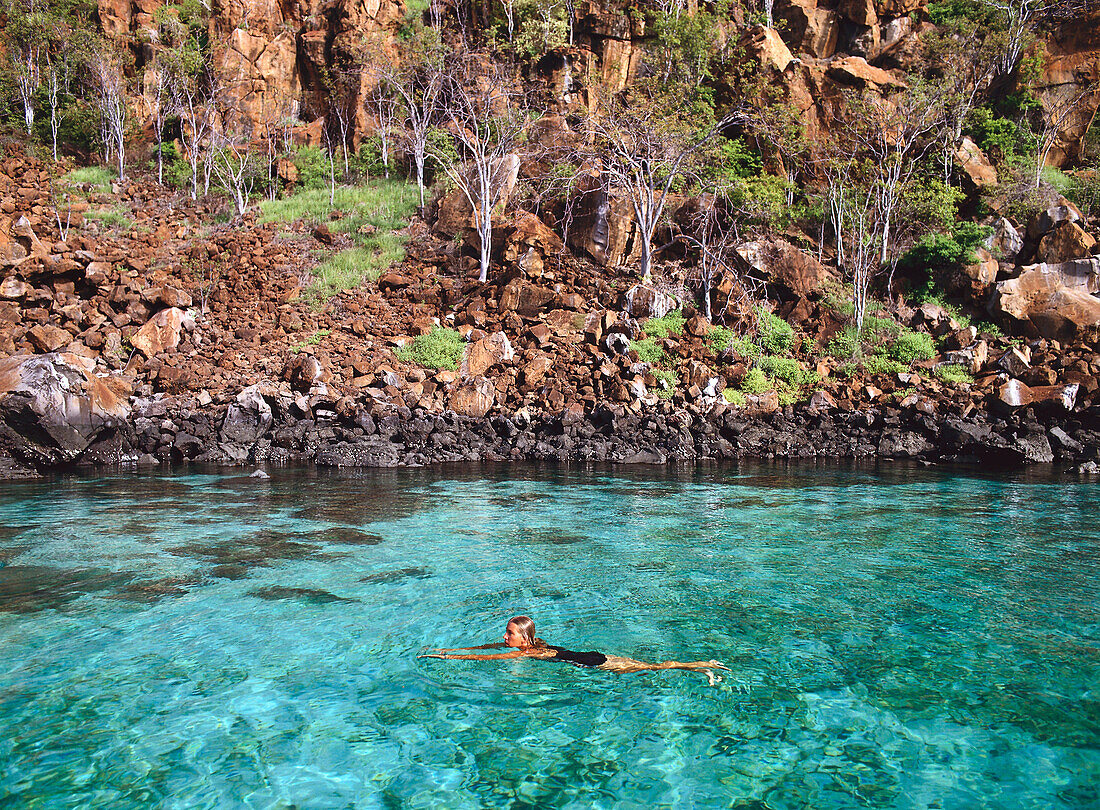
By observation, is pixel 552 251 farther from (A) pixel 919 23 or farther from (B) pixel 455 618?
(A) pixel 919 23

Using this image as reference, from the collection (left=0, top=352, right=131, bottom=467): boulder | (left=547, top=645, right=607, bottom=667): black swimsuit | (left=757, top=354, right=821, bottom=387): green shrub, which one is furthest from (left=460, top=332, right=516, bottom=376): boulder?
(left=547, top=645, right=607, bottom=667): black swimsuit

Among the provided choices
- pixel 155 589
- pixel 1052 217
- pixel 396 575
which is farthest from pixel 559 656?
pixel 1052 217

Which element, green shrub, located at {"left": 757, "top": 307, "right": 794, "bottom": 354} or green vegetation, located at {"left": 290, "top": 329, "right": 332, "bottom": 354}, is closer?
green vegetation, located at {"left": 290, "top": 329, "right": 332, "bottom": 354}

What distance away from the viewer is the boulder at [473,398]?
1997cm

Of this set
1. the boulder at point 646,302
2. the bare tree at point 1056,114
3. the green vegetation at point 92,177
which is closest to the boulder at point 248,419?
the boulder at point 646,302

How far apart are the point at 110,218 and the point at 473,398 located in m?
21.2

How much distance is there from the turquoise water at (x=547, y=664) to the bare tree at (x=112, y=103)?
105ft

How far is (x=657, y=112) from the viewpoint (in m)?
27.4

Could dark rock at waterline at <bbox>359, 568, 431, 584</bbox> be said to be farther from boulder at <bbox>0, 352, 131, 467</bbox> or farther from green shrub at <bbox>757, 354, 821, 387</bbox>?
green shrub at <bbox>757, 354, 821, 387</bbox>

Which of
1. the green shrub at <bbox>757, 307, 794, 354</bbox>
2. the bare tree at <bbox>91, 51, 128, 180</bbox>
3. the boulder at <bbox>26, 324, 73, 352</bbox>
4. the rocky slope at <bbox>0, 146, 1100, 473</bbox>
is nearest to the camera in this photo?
the rocky slope at <bbox>0, 146, 1100, 473</bbox>

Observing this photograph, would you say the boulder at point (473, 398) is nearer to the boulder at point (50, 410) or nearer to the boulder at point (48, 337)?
the boulder at point (50, 410)

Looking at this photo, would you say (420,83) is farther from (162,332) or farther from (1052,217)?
(1052,217)

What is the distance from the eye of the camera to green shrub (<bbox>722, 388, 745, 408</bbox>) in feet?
68.0

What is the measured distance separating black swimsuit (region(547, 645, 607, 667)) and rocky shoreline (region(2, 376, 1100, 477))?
13.0 m
